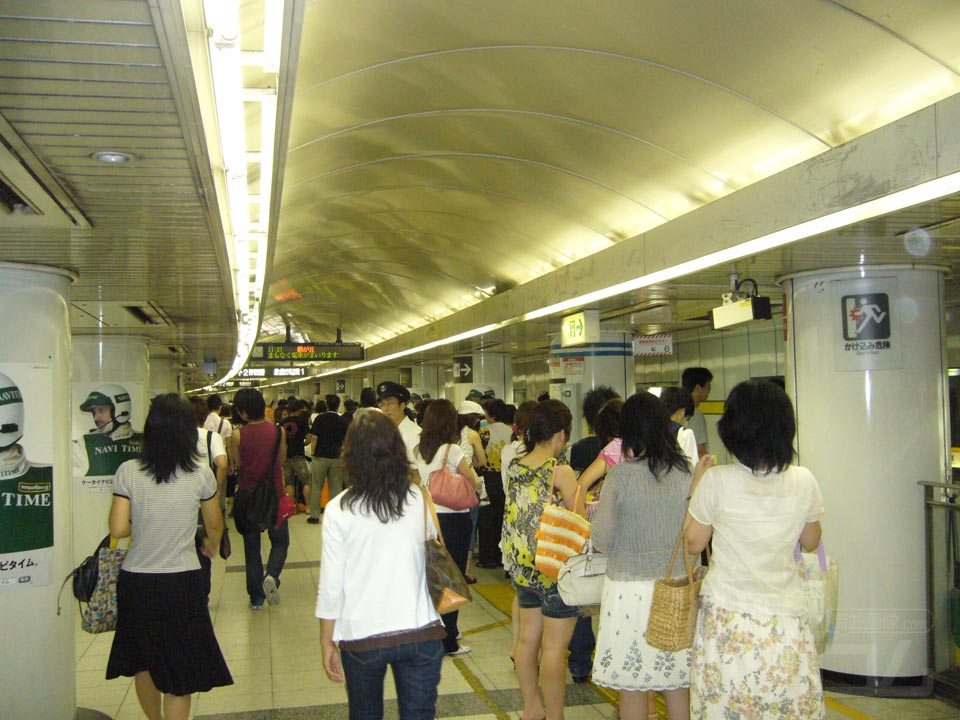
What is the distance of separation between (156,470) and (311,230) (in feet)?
26.3

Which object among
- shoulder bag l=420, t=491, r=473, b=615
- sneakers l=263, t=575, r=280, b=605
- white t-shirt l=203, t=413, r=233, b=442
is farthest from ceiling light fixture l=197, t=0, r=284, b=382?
white t-shirt l=203, t=413, r=233, b=442

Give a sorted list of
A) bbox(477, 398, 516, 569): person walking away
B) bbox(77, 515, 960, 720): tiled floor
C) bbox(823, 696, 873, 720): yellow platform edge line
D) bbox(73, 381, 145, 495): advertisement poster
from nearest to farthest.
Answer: bbox(77, 515, 960, 720): tiled floor → bbox(823, 696, 873, 720): yellow platform edge line → bbox(477, 398, 516, 569): person walking away → bbox(73, 381, 145, 495): advertisement poster

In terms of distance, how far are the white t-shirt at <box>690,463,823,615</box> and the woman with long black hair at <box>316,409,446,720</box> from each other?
45.4 inches

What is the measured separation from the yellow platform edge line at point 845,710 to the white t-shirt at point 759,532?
2308mm

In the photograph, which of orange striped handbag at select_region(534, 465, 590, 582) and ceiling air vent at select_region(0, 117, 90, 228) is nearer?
ceiling air vent at select_region(0, 117, 90, 228)

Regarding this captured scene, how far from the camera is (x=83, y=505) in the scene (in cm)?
963

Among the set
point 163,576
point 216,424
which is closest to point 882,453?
point 163,576

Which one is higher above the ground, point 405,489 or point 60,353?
point 60,353

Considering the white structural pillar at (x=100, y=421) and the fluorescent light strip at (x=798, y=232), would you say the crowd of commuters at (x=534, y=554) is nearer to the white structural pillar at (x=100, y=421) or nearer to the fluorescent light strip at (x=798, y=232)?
the fluorescent light strip at (x=798, y=232)

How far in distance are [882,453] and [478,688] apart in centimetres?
311

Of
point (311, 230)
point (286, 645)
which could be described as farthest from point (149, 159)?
point (311, 230)

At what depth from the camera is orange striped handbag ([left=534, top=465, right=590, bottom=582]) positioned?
4434 mm

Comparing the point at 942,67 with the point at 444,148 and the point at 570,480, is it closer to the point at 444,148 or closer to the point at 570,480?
the point at 570,480

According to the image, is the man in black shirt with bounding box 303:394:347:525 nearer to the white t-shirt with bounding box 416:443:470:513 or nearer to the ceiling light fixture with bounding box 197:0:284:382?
the ceiling light fixture with bounding box 197:0:284:382
